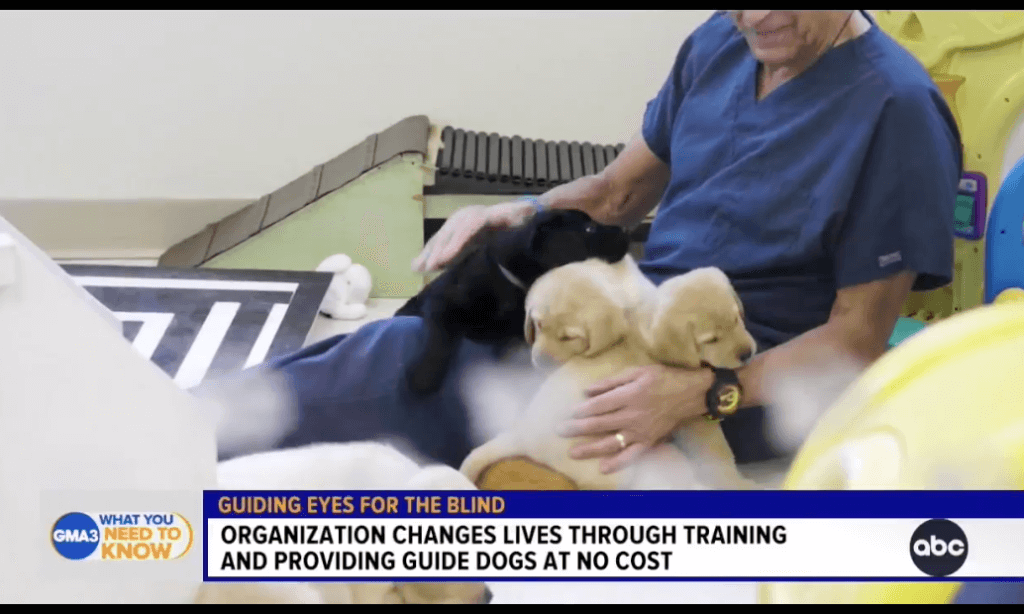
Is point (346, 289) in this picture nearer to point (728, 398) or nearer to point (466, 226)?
point (466, 226)

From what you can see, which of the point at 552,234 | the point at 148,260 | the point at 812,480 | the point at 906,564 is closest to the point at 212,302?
the point at 148,260

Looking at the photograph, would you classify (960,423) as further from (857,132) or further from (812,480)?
(857,132)

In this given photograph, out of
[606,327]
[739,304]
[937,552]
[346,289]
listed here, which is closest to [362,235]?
[346,289]

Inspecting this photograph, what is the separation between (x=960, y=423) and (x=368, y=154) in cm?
64

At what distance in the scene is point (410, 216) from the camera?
4.19 ft

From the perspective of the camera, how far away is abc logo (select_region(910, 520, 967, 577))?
3.64ft

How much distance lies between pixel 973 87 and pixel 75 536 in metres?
0.98

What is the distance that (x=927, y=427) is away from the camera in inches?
41.9

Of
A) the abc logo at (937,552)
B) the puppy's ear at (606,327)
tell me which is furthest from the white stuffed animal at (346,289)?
the abc logo at (937,552)

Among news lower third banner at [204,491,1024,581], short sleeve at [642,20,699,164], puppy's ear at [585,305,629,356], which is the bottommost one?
news lower third banner at [204,491,1024,581]

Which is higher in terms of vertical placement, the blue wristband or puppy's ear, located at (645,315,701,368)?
the blue wristband

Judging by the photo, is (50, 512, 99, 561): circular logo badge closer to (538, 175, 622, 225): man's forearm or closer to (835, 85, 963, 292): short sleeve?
(538, 175, 622, 225): man's forearm

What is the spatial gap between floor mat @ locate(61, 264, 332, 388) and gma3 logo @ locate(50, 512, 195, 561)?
0.14 m

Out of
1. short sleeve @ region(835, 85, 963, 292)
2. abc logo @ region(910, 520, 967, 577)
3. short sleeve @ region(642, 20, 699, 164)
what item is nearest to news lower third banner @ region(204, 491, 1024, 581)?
abc logo @ region(910, 520, 967, 577)
